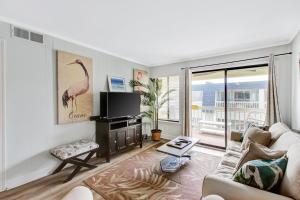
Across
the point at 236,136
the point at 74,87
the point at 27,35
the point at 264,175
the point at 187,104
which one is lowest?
the point at 236,136

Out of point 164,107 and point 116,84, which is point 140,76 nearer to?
point 116,84

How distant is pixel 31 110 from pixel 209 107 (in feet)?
14.2

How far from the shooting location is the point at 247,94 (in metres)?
3.76

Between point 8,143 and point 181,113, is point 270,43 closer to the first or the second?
point 181,113

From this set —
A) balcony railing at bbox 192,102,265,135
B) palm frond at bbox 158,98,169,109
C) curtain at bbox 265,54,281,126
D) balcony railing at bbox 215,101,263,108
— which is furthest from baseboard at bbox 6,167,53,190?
curtain at bbox 265,54,281,126

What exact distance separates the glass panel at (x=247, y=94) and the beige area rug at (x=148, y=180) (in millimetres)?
1537

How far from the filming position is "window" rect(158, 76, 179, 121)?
4.68 m

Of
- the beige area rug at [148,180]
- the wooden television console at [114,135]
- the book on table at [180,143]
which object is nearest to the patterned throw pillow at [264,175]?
the beige area rug at [148,180]

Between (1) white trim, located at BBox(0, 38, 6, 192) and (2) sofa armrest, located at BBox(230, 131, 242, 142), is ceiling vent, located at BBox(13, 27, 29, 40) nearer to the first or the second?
(1) white trim, located at BBox(0, 38, 6, 192)

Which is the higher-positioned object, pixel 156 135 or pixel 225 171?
pixel 225 171

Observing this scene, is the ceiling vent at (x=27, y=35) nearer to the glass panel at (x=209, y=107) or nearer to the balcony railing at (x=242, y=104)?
the glass panel at (x=209, y=107)

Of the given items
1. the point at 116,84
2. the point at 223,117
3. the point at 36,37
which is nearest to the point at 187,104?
the point at 223,117

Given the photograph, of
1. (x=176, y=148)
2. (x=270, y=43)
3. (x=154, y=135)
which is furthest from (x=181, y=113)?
(x=270, y=43)

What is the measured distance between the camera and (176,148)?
8.80 ft
